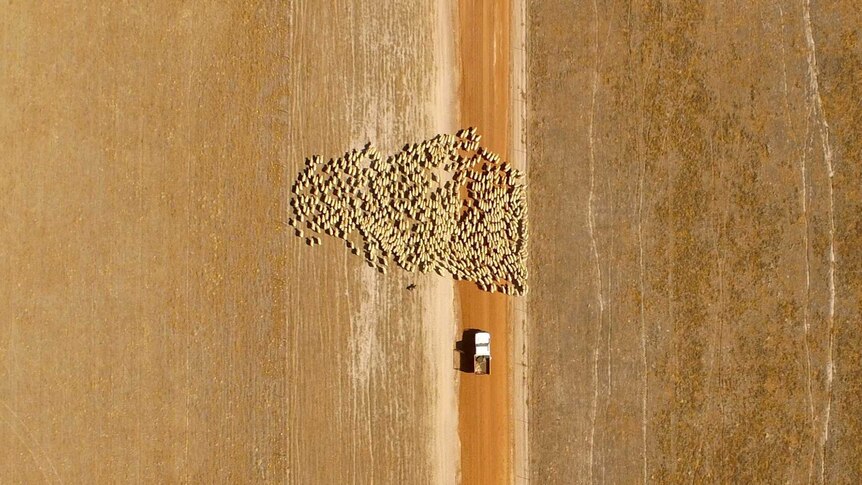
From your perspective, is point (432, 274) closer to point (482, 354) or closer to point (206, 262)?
point (482, 354)

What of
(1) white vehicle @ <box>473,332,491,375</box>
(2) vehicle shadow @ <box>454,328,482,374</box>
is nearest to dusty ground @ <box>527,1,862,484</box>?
(1) white vehicle @ <box>473,332,491,375</box>

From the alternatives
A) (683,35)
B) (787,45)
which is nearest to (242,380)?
(683,35)

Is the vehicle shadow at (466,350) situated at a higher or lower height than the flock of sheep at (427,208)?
lower

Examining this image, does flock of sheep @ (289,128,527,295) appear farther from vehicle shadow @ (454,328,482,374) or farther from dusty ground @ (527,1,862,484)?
vehicle shadow @ (454,328,482,374)

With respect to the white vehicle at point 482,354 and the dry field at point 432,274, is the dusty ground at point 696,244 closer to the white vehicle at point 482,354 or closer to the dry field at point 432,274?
the dry field at point 432,274

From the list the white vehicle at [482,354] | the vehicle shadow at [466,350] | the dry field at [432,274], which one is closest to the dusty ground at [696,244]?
the dry field at [432,274]

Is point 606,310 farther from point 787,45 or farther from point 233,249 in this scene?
point 233,249
